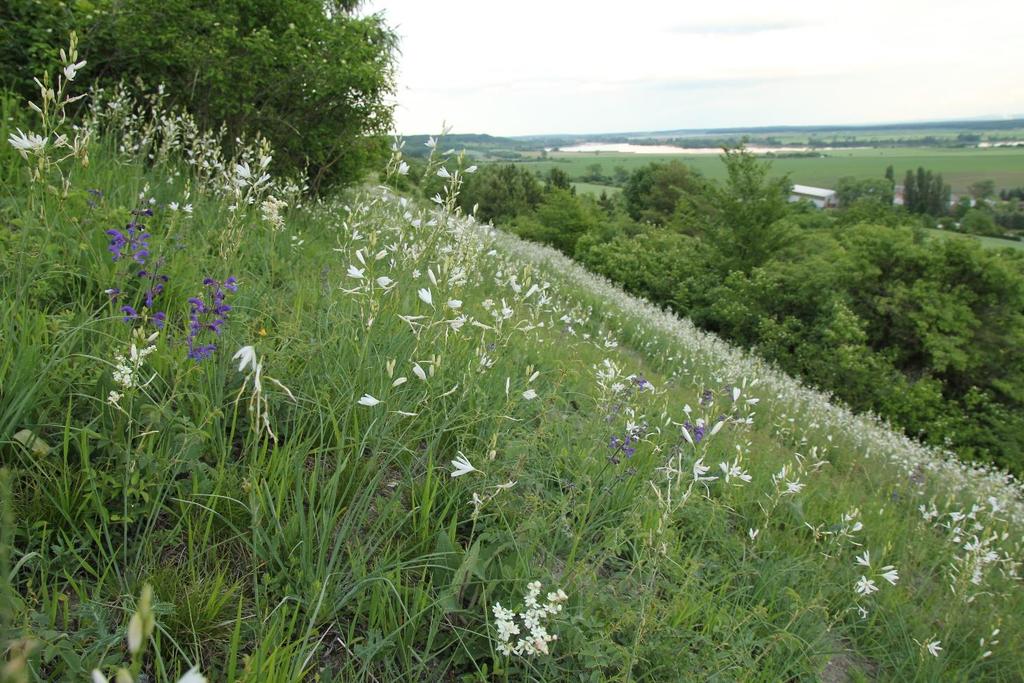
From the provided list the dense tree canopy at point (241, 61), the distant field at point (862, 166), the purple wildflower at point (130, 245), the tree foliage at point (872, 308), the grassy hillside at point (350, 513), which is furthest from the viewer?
the distant field at point (862, 166)

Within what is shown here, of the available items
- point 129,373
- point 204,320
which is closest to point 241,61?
point 204,320

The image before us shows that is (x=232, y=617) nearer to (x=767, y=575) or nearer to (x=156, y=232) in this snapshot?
(x=767, y=575)

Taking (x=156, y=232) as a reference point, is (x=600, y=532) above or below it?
below

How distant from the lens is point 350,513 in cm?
194

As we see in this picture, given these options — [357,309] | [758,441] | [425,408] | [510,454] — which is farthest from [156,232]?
[758,441]

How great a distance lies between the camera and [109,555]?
172 centimetres

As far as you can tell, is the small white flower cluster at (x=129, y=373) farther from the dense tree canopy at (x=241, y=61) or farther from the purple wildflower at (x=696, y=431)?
the dense tree canopy at (x=241, y=61)

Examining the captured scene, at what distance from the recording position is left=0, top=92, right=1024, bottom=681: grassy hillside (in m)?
1.64

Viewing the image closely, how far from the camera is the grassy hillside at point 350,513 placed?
1642mm

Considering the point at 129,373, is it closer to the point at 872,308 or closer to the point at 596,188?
the point at 872,308

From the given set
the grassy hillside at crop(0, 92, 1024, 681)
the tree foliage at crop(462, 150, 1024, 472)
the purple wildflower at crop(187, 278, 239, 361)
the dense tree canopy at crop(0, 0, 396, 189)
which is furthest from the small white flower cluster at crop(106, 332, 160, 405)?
the tree foliage at crop(462, 150, 1024, 472)

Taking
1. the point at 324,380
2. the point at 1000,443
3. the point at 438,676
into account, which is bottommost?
the point at 1000,443

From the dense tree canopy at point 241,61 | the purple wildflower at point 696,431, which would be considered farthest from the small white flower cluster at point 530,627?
the dense tree canopy at point 241,61

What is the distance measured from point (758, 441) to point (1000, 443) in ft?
50.3
